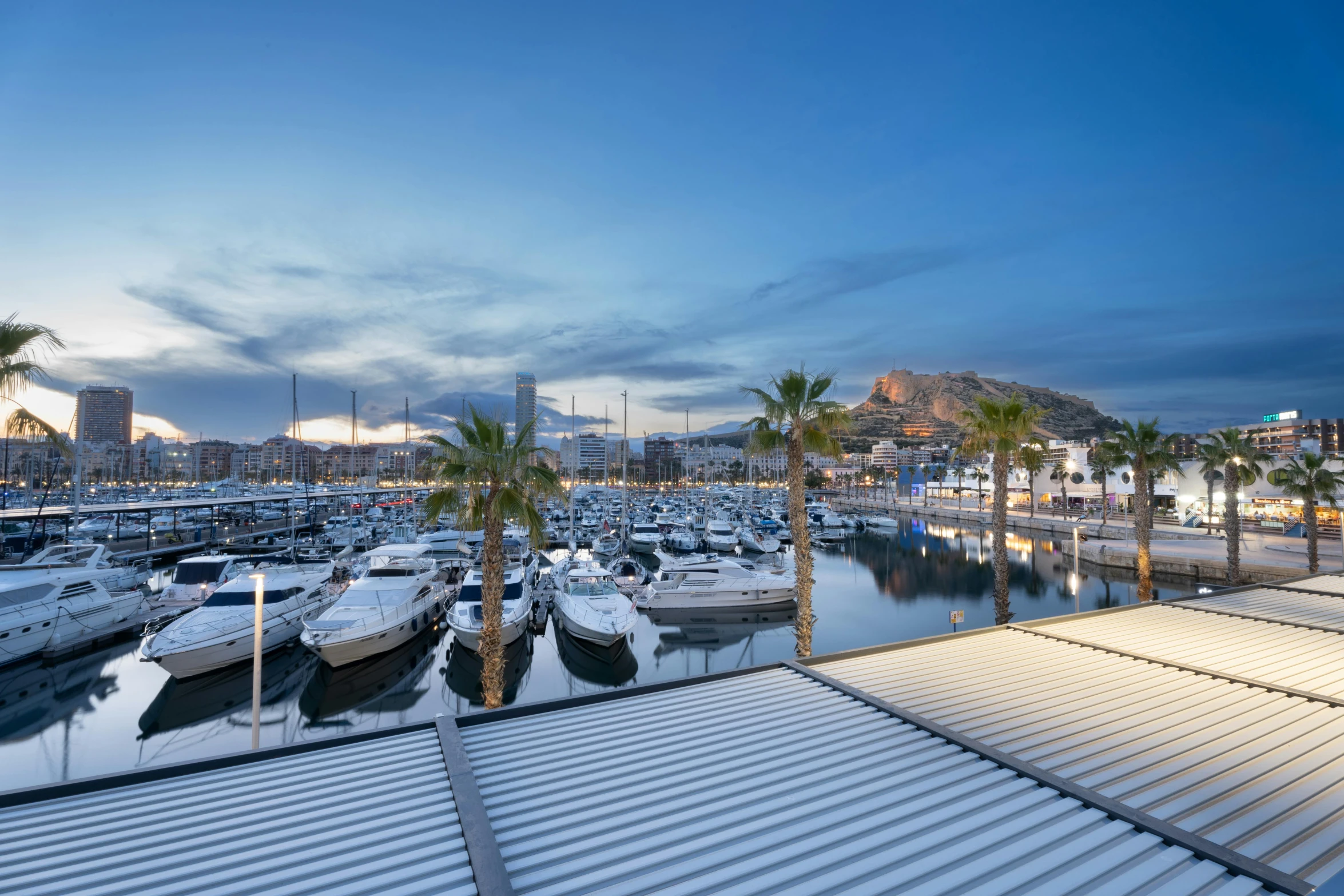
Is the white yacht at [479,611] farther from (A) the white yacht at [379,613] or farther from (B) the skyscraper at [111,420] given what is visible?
(B) the skyscraper at [111,420]

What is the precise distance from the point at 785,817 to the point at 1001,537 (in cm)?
1647

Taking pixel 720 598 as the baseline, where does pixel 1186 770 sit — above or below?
above

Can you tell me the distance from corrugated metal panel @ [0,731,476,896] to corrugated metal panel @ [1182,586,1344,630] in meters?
15.0

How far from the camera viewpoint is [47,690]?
16.7 meters

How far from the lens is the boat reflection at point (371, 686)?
52.8 feet

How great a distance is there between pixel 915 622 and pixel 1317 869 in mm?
23395

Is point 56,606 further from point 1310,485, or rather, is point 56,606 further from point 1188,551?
point 1188,551

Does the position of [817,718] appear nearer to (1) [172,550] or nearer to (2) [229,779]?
(2) [229,779]

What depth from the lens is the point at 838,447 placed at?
13.9 meters

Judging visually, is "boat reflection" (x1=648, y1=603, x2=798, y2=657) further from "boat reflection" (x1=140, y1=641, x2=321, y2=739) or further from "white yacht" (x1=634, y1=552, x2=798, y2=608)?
"boat reflection" (x1=140, y1=641, x2=321, y2=739)

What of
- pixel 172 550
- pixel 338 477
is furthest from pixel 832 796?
pixel 338 477

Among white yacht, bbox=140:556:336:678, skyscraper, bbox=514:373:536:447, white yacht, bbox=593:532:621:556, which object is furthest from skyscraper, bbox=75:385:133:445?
white yacht, bbox=140:556:336:678

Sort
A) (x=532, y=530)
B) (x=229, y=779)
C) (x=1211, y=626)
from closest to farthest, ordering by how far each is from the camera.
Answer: (x=229, y=779)
(x=1211, y=626)
(x=532, y=530)

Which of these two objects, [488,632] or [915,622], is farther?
[915,622]
